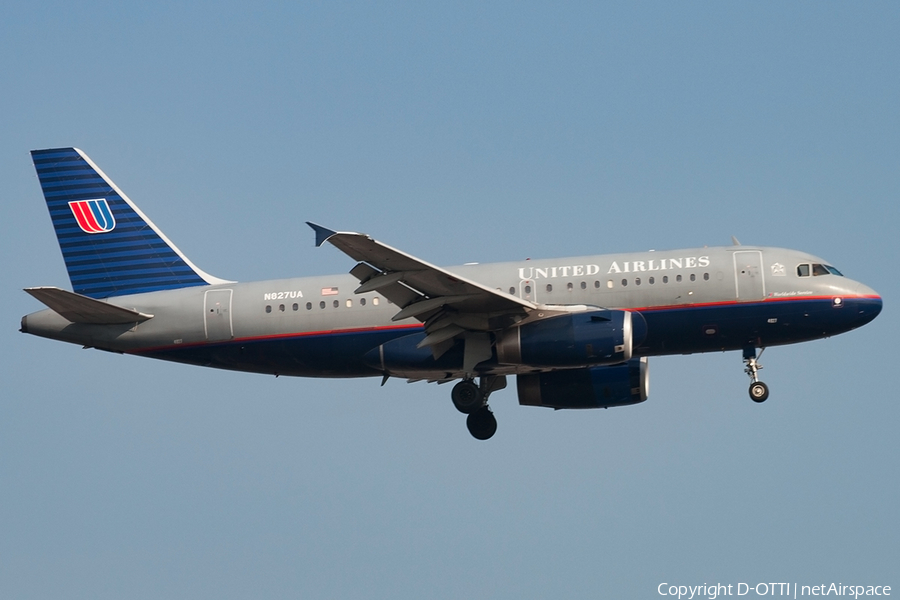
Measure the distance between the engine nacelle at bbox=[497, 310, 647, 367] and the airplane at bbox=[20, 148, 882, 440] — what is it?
4cm

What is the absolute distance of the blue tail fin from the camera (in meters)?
37.2

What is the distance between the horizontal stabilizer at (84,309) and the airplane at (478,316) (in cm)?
5

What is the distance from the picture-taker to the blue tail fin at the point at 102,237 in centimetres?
3725

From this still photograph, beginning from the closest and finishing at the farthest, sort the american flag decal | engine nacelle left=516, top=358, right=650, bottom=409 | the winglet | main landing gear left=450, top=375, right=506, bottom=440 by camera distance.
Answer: the winglet
main landing gear left=450, top=375, right=506, bottom=440
engine nacelle left=516, top=358, right=650, bottom=409
the american flag decal

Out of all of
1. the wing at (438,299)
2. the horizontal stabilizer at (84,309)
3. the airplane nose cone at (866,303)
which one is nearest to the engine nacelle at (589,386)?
the wing at (438,299)

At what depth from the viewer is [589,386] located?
36375 millimetres

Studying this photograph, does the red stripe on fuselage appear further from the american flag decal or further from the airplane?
Answer: the american flag decal

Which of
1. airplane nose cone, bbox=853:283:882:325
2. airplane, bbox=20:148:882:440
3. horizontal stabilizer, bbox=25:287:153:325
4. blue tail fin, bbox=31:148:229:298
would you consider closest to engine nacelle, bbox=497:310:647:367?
airplane, bbox=20:148:882:440

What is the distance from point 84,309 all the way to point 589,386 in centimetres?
1513

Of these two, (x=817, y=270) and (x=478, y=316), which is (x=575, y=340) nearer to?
(x=478, y=316)

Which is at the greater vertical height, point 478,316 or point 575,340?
point 478,316

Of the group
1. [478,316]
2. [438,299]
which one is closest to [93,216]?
[438,299]

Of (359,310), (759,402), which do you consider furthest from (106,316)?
(759,402)

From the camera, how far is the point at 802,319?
33312 millimetres
